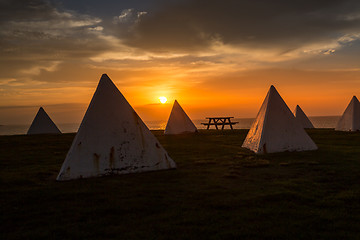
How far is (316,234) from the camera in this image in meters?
3.47

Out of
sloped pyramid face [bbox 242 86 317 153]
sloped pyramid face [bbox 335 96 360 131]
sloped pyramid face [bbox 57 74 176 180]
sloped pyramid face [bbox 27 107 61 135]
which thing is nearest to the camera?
sloped pyramid face [bbox 57 74 176 180]

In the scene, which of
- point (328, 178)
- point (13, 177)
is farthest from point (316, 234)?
point (13, 177)

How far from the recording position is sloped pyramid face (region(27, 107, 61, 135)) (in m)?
28.5

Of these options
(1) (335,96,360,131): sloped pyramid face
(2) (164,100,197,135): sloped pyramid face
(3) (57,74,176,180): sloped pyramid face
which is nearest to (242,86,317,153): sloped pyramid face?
(3) (57,74,176,180): sloped pyramid face

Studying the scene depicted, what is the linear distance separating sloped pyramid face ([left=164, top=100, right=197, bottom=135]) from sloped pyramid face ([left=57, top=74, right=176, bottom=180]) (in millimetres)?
17363

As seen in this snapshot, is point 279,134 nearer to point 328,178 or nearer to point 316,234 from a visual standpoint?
point 328,178

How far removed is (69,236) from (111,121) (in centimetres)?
446

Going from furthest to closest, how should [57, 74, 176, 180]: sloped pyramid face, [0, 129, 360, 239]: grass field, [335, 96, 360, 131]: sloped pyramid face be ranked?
[335, 96, 360, 131]: sloped pyramid face < [57, 74, 176, 180]: sloped pyramid face < [0, 129, 360, 239]: grass field

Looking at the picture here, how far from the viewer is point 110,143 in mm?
7438

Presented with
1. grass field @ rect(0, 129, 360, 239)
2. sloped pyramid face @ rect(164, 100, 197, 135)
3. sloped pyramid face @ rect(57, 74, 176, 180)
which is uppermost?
sloped pyramid face @ rect(164, 100, 197, 135)

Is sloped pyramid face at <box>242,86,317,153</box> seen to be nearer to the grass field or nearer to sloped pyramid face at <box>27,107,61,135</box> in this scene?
the grass field

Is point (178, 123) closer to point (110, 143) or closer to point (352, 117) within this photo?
point (352, 117)

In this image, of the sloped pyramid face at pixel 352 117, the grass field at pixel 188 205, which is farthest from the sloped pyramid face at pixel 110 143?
the sloped pyramid face at pixel 352 117

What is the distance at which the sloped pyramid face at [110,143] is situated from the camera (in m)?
7.12
